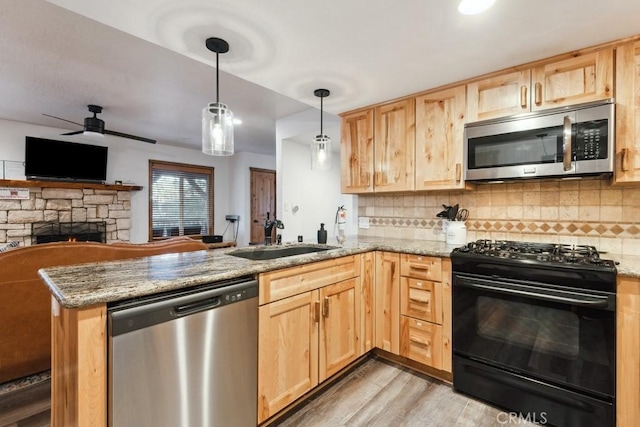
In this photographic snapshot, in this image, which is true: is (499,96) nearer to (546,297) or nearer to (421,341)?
(546,297)

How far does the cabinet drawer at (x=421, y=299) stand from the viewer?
80.2 inches

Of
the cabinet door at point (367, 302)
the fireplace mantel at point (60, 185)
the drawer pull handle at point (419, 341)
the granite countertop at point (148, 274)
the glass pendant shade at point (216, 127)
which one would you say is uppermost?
the glass pendant shade at point (216, 127)

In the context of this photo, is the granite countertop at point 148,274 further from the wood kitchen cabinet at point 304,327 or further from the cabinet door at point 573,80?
the cabinet door at point 573,80

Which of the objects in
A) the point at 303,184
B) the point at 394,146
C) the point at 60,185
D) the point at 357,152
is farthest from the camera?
the point at 60,185

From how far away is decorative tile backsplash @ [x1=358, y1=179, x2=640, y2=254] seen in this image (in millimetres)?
1924

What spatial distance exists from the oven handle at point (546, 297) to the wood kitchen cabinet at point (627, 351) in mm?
81

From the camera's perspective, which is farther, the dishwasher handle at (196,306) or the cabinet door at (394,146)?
the cabinet door at (394,146)

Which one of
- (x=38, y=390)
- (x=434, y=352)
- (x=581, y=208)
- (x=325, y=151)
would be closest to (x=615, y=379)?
(x=434, y=352)

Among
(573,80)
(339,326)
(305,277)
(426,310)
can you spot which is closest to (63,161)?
(305,277)

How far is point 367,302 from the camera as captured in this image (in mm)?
2275

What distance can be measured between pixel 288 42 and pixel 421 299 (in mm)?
1891

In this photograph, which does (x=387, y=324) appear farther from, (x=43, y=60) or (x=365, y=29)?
(x=43, y=60)

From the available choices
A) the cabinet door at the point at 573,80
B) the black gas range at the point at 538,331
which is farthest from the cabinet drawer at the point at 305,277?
the cabinet door at the point at 573,80

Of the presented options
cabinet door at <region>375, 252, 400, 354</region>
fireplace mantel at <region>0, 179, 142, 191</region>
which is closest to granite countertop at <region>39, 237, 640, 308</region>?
cabinet door at <region>375, 252, 400, 354</region>
